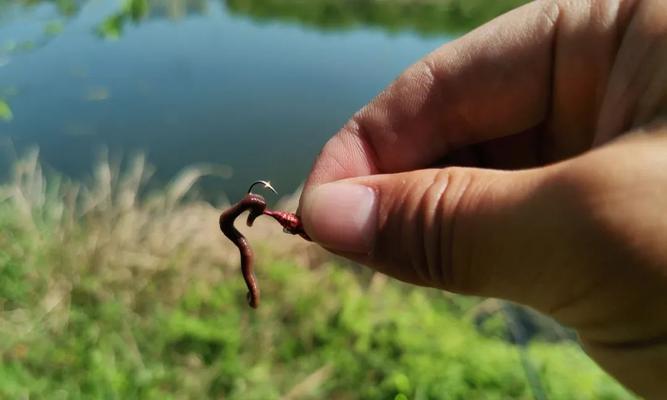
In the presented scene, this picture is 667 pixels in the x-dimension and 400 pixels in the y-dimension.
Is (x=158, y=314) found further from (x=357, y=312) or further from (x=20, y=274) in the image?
(x=357, y=312)

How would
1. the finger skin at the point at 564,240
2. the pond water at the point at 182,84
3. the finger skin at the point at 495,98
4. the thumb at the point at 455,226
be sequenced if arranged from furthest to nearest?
the pond water at the point at 182,84 → the finger skin at the point at 495,98 → the thumb at the point at 455,226 → the finger skin at the point at 564,240

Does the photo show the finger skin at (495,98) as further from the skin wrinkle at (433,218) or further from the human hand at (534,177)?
the skin wrinkle at (433,218)

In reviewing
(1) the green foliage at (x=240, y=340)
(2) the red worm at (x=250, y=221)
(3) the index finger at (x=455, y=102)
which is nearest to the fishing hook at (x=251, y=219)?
(2) the red worm at (x=250, y=221)

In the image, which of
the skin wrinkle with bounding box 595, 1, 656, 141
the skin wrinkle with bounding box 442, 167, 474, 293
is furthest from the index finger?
the skin wrinkle with bounding box 442, 167, 474, 293

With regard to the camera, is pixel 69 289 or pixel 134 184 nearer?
pixel 69 289

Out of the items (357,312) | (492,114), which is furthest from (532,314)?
(492,114)

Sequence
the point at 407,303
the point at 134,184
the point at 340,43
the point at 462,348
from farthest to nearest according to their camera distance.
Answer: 1. the point at 340,43
2. the point at 134,184
3. the point at 407,303
4. the point at 462,348

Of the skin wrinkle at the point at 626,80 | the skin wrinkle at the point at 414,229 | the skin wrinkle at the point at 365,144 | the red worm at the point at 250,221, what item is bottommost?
the red worm at the point at 250,221
